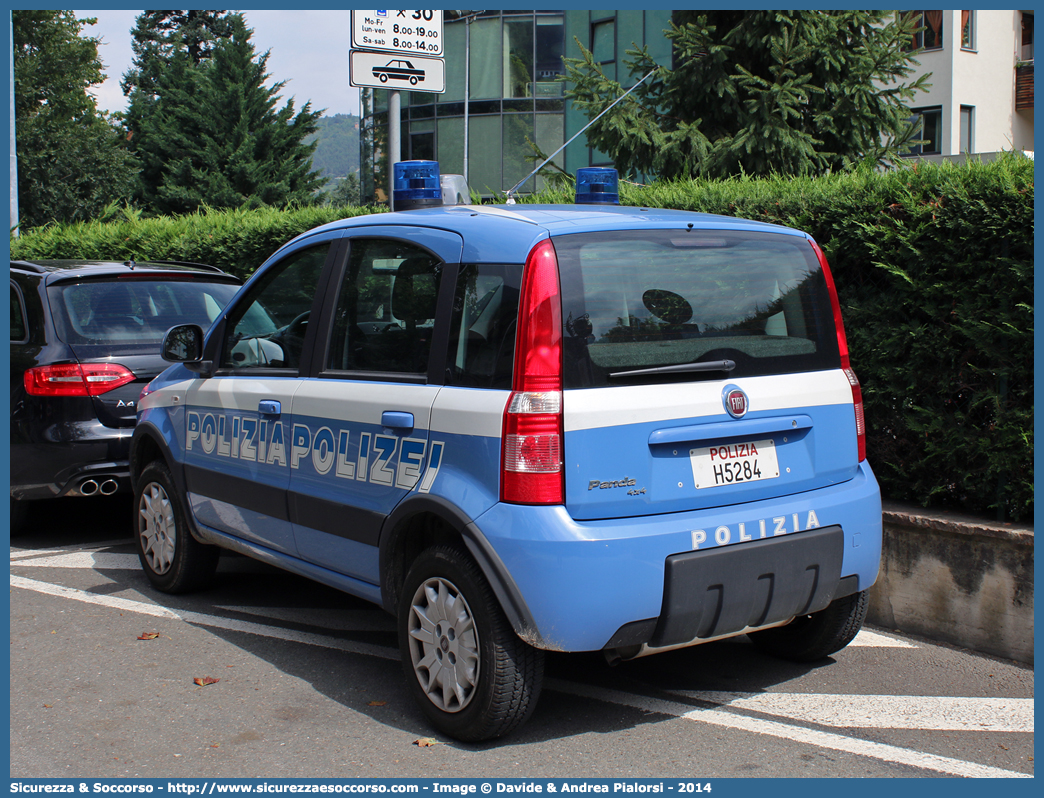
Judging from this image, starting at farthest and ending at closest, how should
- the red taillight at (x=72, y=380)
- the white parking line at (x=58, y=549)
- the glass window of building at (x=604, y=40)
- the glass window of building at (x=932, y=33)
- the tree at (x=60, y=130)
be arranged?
the tree at (x=60, y=130), the glass window of building at (x=932, y=33), the glass window of building at (x=604, y=40), the white parking line at (x=58, y=549), the red taillight at (x=72, y=380)

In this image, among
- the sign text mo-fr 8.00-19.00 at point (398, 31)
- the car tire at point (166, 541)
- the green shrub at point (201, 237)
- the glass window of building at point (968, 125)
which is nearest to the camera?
the car tire at point (166, 541)

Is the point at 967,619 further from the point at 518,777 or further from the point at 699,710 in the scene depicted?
the point at 518,777

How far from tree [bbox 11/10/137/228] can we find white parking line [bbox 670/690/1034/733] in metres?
37.4

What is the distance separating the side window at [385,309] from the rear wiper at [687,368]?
78 cm

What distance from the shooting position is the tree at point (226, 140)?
130 feet

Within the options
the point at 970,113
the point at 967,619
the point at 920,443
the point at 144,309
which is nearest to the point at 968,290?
the point at 920,443

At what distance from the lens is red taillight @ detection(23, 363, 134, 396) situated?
621cm

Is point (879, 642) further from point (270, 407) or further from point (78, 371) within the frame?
point (78, 371)

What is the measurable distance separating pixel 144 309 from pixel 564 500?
173 inches

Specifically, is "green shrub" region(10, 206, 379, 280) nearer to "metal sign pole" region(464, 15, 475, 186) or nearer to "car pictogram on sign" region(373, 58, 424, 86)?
"car pictogram on sign" region(373, 58, 424, 86)

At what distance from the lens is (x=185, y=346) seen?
206 inches

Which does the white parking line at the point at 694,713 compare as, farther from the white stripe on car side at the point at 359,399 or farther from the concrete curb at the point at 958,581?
the concrete curb at the point at 958,581

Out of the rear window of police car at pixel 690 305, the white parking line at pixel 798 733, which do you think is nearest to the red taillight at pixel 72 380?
the white parking line at pixel 798 733

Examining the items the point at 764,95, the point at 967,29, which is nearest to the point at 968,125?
the point at 967,29
